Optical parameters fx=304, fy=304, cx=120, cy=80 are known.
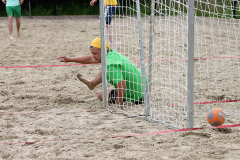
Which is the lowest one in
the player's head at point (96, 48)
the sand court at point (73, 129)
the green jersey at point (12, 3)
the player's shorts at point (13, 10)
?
the sand court at point (73, 129)

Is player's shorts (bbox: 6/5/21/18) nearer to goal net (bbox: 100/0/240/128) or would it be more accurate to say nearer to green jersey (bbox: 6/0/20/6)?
green jersey (bbox: 6/0/20/6)

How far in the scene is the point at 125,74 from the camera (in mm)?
4047

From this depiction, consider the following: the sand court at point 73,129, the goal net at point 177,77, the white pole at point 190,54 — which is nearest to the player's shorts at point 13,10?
the sand court at point 73,129

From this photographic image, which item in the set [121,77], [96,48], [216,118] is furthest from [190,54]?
[96,48]

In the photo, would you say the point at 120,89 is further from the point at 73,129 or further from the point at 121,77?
the point at 73,129

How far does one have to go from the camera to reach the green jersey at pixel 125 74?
3.98 meters

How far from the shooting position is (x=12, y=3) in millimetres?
8727

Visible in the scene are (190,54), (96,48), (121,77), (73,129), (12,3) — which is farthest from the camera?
(12,3)

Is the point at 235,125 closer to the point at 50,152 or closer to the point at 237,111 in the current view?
the point at 237,111

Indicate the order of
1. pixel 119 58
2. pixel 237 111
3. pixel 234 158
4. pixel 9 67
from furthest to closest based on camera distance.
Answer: pixel 9 67
pixel 119 58
pixel 237 111
pixel 234 158

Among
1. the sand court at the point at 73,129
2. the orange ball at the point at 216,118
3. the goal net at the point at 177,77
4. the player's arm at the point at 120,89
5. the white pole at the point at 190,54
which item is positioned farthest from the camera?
the player's arm at the point at 120,89

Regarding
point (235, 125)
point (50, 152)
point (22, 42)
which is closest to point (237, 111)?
point (235, 125)

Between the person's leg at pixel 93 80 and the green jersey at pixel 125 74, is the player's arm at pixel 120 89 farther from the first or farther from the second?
the person's leg at pixel 93 80

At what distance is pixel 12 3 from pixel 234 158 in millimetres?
7946
